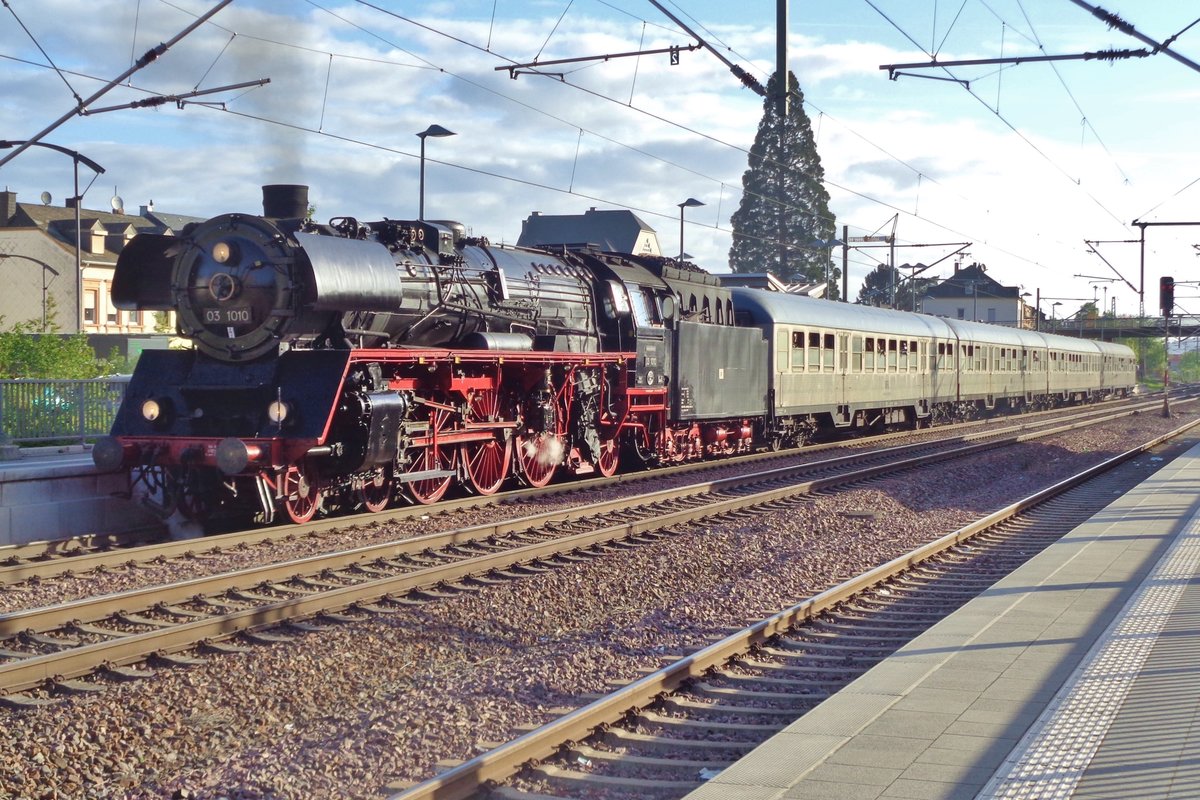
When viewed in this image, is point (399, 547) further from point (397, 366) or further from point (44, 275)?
point (44, 275)

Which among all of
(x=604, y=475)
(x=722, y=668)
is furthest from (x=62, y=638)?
(x=604, y=475)

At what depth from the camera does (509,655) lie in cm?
781

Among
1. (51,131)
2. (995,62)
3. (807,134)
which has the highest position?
(807,134)

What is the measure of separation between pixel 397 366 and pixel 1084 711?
907cm

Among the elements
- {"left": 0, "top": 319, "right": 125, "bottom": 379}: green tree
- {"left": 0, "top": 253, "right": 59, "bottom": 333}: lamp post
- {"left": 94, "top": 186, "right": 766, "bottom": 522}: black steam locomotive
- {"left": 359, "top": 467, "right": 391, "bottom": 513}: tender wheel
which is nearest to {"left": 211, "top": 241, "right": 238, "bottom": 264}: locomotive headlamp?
{"left": 94, "top": 186, "right": 766, "bottom": 522}: black steam locomotive

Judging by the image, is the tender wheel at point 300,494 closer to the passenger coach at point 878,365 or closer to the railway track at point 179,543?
the railway track at point 179,543

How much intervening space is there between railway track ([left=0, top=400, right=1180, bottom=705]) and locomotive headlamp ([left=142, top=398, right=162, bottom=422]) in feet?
12.1

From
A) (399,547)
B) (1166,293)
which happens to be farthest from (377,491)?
(1166,293)

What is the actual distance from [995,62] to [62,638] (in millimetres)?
12746

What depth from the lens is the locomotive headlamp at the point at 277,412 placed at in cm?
1188

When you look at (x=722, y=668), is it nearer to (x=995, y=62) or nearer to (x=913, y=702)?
(x=913, y=702)

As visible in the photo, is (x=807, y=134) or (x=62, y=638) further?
(x=807, y=134)

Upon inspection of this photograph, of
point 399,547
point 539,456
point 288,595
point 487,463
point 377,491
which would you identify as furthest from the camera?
point 539,456

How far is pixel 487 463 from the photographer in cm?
1545
